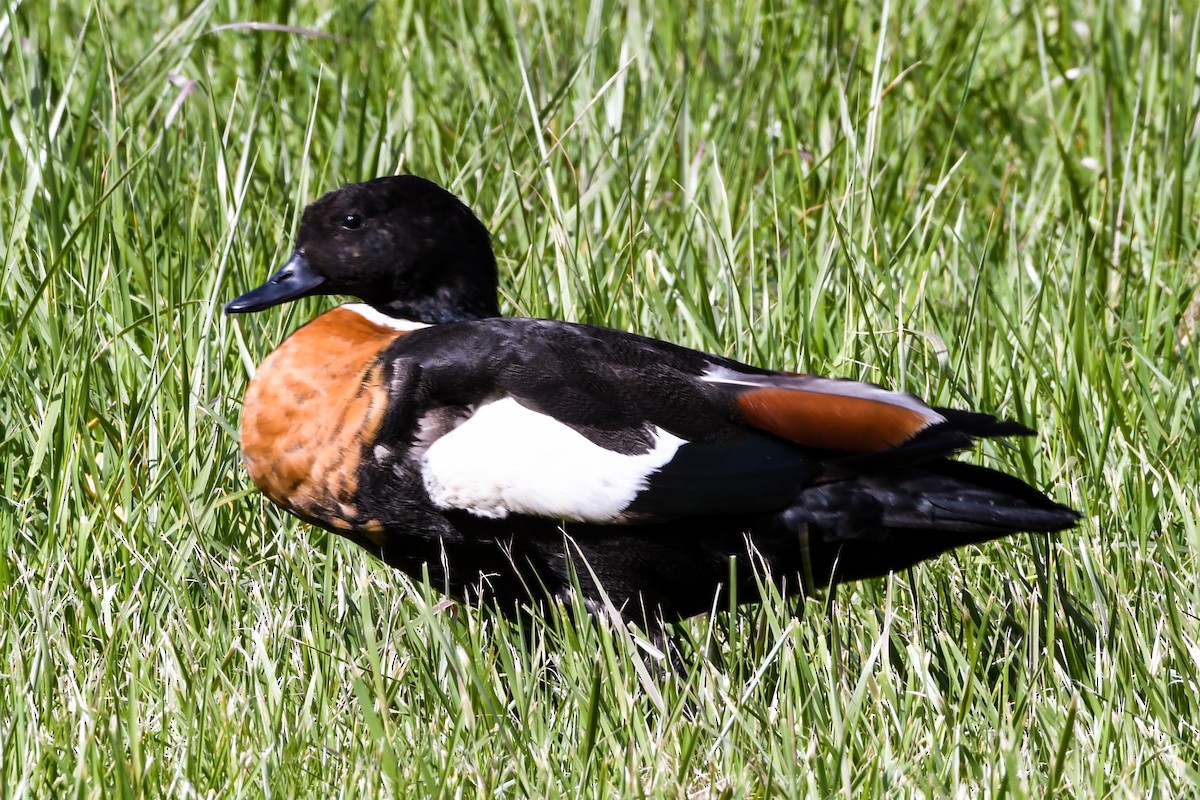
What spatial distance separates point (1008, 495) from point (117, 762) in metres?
1.44

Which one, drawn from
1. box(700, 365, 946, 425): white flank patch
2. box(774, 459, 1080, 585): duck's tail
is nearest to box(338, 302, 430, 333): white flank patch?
box(700, 365, 946, 425): white flank patch

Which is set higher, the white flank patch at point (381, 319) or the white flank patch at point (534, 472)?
the white flank patch at point (381, 319)

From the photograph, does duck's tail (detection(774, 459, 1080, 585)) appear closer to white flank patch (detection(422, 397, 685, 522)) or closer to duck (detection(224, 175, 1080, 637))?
duck (detection(224, 175, 1080, 637))

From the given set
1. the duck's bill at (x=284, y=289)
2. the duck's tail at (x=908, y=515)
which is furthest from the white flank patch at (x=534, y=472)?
the duck's bill at (x=284, y=289)

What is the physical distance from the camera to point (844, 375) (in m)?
3.50

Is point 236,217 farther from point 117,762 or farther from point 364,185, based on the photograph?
point 117,762

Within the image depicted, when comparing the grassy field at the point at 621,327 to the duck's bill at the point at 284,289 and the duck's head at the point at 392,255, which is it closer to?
the duck's bill at the point at 284,289

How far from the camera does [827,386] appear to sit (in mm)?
2740

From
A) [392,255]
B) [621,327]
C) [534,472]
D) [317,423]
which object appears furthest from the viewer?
[621,327]

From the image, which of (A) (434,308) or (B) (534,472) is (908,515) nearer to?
(B) (534,472)

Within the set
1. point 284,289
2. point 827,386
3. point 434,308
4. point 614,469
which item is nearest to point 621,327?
point 434,308

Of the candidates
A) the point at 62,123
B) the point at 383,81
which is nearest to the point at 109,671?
the point at 62,123

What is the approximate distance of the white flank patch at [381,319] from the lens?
3.02m

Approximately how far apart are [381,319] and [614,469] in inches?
26.7
